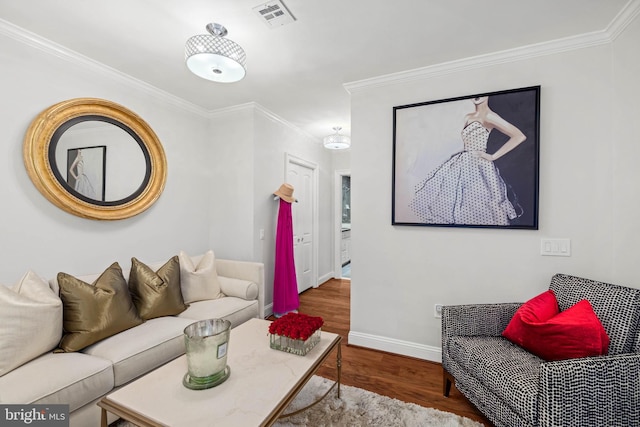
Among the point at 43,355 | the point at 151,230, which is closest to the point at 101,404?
the point at 43,355

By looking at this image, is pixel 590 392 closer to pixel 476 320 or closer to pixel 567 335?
pixel 567 335

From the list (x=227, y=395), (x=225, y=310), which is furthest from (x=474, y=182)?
(x=225, y=310)

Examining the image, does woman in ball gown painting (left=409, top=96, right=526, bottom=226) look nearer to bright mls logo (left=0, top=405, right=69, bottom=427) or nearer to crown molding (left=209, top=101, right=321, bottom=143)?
crown molding (left=209, top=101, right=321, bottom=143)

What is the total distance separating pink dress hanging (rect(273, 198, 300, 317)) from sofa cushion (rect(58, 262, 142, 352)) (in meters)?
1.66

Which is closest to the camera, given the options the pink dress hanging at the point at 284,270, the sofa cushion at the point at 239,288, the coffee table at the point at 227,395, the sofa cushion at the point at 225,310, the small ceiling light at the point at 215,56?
the coffee table at the point at 227,395

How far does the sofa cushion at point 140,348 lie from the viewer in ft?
5.46

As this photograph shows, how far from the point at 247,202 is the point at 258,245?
517 millimetres

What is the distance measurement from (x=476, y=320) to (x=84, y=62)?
11.6 feet

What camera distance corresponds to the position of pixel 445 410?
1.80 meters

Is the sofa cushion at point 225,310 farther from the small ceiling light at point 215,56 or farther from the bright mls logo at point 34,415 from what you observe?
the small ceiling light at point 215,56

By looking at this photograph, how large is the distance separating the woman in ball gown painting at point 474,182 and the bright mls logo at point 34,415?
2.58 metres

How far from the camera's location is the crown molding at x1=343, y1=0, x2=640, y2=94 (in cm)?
179

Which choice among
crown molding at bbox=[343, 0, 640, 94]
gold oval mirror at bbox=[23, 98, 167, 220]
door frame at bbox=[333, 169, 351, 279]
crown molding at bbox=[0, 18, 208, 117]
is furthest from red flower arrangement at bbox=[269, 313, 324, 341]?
door frame at bbox=[333, 169, 351, 279]

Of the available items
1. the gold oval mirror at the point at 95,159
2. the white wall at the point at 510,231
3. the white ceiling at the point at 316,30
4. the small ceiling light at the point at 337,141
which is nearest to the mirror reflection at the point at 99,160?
the gold oval mirror at the point at 95,159
